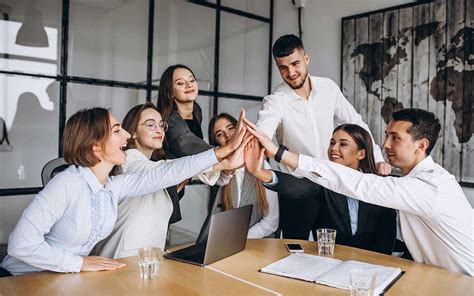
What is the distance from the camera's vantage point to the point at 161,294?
1294 mm

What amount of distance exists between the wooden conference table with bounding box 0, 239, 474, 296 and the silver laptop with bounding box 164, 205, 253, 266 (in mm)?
39

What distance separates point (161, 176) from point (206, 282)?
65cm

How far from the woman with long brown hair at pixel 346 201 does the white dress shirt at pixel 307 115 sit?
42cm

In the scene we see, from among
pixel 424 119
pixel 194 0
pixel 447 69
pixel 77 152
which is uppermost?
pixel 194 0

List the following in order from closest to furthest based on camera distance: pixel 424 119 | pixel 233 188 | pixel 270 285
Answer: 1. pixel 270 285
2. pixel 424 119
3. pixel 233 188

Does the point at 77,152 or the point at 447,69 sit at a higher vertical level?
the point at 447,69

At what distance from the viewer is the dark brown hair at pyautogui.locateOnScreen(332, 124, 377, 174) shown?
8.04ft

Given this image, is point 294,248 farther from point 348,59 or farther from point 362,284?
point 348,59

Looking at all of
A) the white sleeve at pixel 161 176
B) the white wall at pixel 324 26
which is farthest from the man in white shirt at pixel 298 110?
the white wall at pixel 324 26

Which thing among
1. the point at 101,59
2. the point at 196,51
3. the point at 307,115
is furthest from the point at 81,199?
the point at 196,51

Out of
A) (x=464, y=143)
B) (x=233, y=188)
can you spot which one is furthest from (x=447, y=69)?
(x=233, y=188)

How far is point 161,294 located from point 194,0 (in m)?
3.35

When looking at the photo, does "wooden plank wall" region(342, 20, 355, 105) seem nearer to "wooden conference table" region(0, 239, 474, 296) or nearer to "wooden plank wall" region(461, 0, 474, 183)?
"wooden plank wall" region(461, 0, 474, 183)

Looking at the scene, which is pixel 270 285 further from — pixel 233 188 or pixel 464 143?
pixel 464 143
